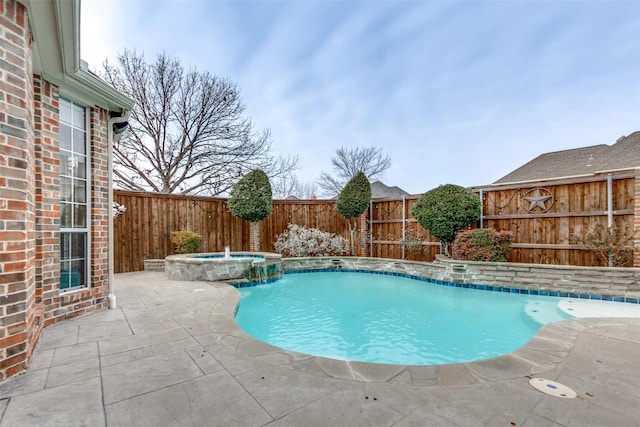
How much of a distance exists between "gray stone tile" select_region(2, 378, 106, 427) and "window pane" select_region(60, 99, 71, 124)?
317cm

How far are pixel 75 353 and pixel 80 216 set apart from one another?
77.9 inches

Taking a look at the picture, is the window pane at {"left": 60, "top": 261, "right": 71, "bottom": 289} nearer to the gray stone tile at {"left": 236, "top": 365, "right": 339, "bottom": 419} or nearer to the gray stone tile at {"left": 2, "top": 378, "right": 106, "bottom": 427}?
the gray stone tile at {"left": 2, "top": 378, "right": 106, "bottom": 427}

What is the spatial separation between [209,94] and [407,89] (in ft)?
28.0

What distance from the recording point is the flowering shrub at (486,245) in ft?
22.3

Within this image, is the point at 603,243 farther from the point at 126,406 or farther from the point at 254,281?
the point at 126,406

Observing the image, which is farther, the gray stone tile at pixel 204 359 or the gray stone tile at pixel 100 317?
the gray stone tile at pixel 100 317

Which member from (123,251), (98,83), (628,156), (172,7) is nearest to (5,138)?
(98,83)

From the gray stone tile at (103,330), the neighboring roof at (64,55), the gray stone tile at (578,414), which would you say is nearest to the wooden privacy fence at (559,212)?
the gray stone tile at (578,414)

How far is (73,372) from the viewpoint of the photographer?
229 centimetres

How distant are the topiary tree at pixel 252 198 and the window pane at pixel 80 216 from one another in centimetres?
527

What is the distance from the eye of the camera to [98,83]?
3615mm

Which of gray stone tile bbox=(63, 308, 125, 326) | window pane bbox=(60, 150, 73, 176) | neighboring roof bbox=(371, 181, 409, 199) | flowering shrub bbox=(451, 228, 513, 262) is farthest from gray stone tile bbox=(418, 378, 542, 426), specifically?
neighboring roof bbox=(371, 181, 409, 199)

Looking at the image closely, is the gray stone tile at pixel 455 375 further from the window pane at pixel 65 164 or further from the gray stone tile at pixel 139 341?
the window pane at pixel 65 164

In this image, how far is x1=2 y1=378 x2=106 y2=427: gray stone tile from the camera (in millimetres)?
1673
